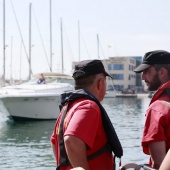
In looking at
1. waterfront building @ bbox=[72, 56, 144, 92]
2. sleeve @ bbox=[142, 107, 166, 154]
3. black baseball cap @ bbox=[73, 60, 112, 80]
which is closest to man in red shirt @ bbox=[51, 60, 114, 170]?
black baseball cap @ bbox=[73, 60, 112, 80]

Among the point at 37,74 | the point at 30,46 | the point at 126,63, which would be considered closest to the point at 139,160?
the point at 37,74

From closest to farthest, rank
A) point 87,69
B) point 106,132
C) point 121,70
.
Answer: point 106,132 < point 87,69 < point 121,70

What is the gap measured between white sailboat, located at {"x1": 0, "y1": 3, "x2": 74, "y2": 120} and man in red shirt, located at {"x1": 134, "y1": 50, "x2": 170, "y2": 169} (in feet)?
74.8

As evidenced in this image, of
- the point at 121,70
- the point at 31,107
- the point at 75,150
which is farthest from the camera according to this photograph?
the point at 121,70

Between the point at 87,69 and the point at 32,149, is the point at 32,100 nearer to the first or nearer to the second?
the point at 32,149

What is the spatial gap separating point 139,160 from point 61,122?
32.3 feet

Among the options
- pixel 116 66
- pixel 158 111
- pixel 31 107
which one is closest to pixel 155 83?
pixel 158 111

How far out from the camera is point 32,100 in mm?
26562

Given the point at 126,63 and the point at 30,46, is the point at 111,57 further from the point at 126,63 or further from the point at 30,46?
the point at 30,46

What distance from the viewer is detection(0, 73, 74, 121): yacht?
26.2 m

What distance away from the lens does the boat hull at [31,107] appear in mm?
26375

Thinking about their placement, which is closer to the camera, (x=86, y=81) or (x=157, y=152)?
(x=157, y=152)

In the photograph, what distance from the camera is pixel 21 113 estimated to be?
2681cm

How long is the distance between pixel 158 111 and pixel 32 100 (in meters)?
23.8
